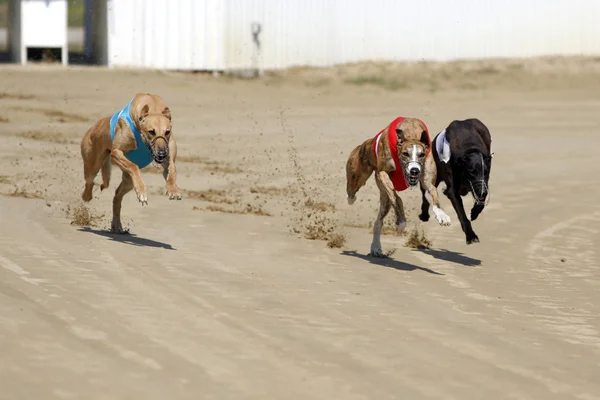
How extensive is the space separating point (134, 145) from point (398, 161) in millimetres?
2137

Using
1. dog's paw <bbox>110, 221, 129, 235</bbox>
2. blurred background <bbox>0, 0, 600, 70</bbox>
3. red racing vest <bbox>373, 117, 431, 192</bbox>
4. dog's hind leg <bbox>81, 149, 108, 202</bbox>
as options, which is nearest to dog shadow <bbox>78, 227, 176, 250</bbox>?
dog's paw <bbox>110, 221, 129, 235</bbox>

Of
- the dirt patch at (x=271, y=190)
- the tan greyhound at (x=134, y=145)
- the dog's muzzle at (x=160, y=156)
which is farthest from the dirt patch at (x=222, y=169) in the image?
the dog's muzzle at (x=160, y=156)

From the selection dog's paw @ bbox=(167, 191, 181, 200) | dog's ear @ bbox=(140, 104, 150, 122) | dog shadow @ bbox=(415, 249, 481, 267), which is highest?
dog's ear @ bbox=(140, 104, 150, 122)

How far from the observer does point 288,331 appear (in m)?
6.57

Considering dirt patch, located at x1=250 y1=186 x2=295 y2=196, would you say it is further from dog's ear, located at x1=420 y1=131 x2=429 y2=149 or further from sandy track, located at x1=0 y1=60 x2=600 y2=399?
dog's ear, located at x1=420 y1=131 x2=429 y2=149

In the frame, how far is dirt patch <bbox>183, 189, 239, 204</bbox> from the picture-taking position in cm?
1332

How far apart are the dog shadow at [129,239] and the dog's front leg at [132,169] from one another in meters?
0.49

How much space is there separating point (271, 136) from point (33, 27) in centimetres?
786

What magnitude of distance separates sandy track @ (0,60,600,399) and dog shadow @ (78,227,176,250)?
0.05 m

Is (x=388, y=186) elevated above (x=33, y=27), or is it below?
below

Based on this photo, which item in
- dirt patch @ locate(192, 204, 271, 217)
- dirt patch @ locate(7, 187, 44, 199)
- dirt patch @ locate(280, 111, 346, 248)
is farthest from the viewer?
dirt patch @ locate(192, 204, 271, 217)

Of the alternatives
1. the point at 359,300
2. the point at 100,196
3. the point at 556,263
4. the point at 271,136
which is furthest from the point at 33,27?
the point at 359,300

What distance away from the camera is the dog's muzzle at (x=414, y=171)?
909cm

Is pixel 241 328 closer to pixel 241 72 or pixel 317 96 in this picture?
pixel 317 96
